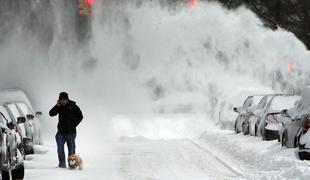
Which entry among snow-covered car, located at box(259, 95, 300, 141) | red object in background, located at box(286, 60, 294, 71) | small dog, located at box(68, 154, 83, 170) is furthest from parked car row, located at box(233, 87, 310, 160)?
red object in background, located at box(286, 60, 294, 71)

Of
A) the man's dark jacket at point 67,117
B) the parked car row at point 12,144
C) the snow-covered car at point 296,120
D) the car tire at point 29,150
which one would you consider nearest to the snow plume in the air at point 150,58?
the car tire at point 29,150

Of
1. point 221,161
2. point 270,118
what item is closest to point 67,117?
point 221,161

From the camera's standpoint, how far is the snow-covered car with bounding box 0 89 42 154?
18.2 m

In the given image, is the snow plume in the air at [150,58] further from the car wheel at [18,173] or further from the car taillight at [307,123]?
the car wheel at [18,173]

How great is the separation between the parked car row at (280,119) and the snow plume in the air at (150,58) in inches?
310

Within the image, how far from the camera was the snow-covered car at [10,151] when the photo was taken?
39.2ft

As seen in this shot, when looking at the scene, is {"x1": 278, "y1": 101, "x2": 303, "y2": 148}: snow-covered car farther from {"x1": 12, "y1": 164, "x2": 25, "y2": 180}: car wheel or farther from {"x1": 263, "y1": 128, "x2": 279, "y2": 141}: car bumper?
{"x1": 12, "y1": 164, "x2": 25, "y2": 180}: car wheel

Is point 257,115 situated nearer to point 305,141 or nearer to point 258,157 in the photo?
point 258,157

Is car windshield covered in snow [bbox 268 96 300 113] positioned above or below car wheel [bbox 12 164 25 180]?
above

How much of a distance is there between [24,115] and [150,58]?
24198 millimetres

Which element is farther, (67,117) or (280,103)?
(280,103)

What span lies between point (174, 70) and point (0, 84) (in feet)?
41.8

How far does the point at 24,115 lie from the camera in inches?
765

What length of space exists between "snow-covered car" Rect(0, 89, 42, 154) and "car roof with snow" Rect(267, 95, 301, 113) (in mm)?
6063
